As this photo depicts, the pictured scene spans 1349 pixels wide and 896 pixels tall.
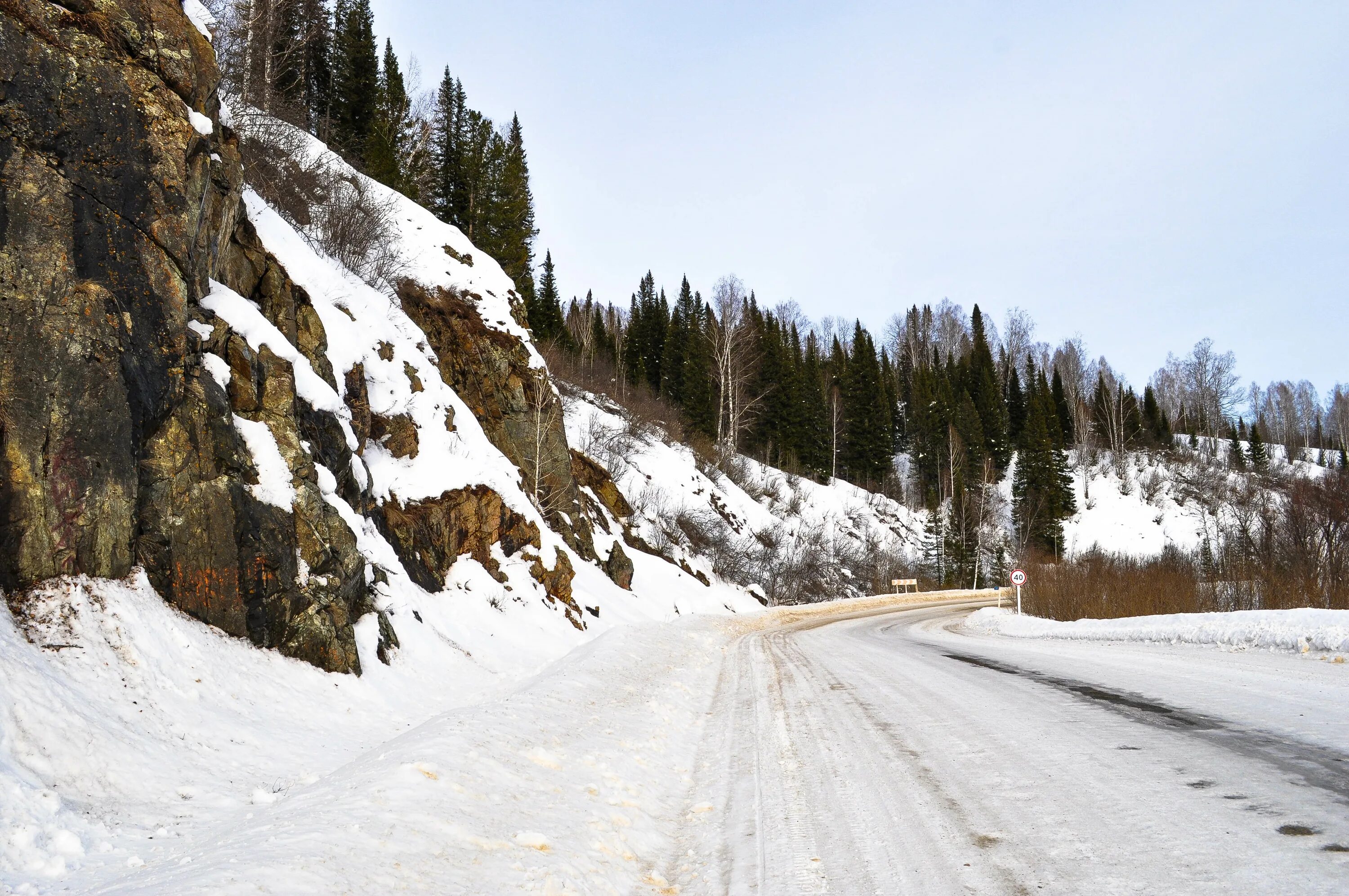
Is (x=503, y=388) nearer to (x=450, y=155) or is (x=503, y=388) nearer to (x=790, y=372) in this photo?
(x=450, y=155)

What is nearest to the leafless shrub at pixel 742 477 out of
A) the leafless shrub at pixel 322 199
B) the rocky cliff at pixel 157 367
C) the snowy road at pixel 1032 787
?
the leafless shrub at pixel 322 199

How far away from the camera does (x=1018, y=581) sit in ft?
82.1

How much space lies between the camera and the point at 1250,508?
48.0 m

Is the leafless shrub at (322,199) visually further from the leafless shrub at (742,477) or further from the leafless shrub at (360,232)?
the leafless shrub at (742,477)

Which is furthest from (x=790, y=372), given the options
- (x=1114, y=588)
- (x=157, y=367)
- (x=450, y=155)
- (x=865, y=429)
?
(x=157, y=367)

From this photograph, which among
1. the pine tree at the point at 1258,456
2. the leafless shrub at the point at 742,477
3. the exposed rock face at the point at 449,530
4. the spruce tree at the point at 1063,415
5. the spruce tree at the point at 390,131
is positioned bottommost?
the exposed rock face at the point at 449,530

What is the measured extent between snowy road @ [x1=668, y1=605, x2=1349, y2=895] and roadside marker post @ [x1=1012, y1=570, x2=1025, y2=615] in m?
15.5

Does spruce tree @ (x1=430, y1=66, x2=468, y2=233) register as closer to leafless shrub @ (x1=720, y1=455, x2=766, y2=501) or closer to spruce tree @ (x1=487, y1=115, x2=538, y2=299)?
spruce tree @ (x1=487, y1=115, x2=538, y2=299)

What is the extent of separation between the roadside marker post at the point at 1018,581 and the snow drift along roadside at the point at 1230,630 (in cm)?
407

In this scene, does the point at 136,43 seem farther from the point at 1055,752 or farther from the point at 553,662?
the point at 1055,752

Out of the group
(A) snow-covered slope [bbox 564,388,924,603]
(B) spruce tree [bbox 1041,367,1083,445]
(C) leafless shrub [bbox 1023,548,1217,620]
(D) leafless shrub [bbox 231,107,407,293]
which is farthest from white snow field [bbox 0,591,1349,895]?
(B) spruce tree [bbox 1041,367,1083,445]

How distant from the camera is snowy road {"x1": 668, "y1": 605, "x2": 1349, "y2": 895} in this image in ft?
11.9

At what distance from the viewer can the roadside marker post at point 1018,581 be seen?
82.1 feet

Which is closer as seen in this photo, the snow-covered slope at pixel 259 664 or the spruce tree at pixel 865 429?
the snow-covered slope at pixel 259 664
